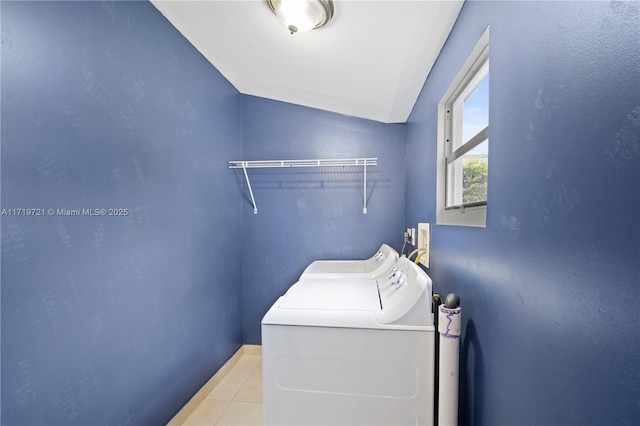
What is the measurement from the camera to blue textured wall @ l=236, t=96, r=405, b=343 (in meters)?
2.56

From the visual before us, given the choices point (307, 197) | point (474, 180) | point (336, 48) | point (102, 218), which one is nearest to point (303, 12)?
point (336, 48)

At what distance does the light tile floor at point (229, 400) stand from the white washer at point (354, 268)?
97 cm

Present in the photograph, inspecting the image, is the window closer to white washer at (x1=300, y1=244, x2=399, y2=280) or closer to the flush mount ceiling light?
white washer at (x1=300, y1=244, x2=399, y2=280)

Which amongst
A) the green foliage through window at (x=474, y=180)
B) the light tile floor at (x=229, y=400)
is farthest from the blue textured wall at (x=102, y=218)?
the green foliage through window at (x=474, y=180)

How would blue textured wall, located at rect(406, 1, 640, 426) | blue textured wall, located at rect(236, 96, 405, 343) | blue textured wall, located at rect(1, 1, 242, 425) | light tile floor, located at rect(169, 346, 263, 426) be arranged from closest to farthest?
blue textured wall, located at rect(406, 1, 640, 426) → blue textured wall, located at rect(1, 1, 242, 425) → light tile floor, located at rect(169, 346, 263, 426) → blue textured wall, located at rect(236, 96, 405, 343)

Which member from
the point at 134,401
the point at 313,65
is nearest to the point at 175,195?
the point at 134,401

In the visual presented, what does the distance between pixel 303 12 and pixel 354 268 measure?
1729 millimetres

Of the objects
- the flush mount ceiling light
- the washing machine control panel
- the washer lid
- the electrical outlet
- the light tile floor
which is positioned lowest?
the light tile floor

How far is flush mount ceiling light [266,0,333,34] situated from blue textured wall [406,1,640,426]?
2.21ft

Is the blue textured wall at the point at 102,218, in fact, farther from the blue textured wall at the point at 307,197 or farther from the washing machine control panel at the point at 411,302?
the washing machine control panel at the point at 411,302

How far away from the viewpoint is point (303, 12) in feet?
4.20

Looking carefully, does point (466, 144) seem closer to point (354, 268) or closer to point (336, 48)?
point (336, 48)

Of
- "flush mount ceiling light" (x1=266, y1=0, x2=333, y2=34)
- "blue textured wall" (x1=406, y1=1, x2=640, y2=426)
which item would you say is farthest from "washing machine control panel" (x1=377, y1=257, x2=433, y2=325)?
"flush mount ceiling light" (x1=266, y1=0, x2=333, y2=34)

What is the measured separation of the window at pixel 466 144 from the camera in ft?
3.52
